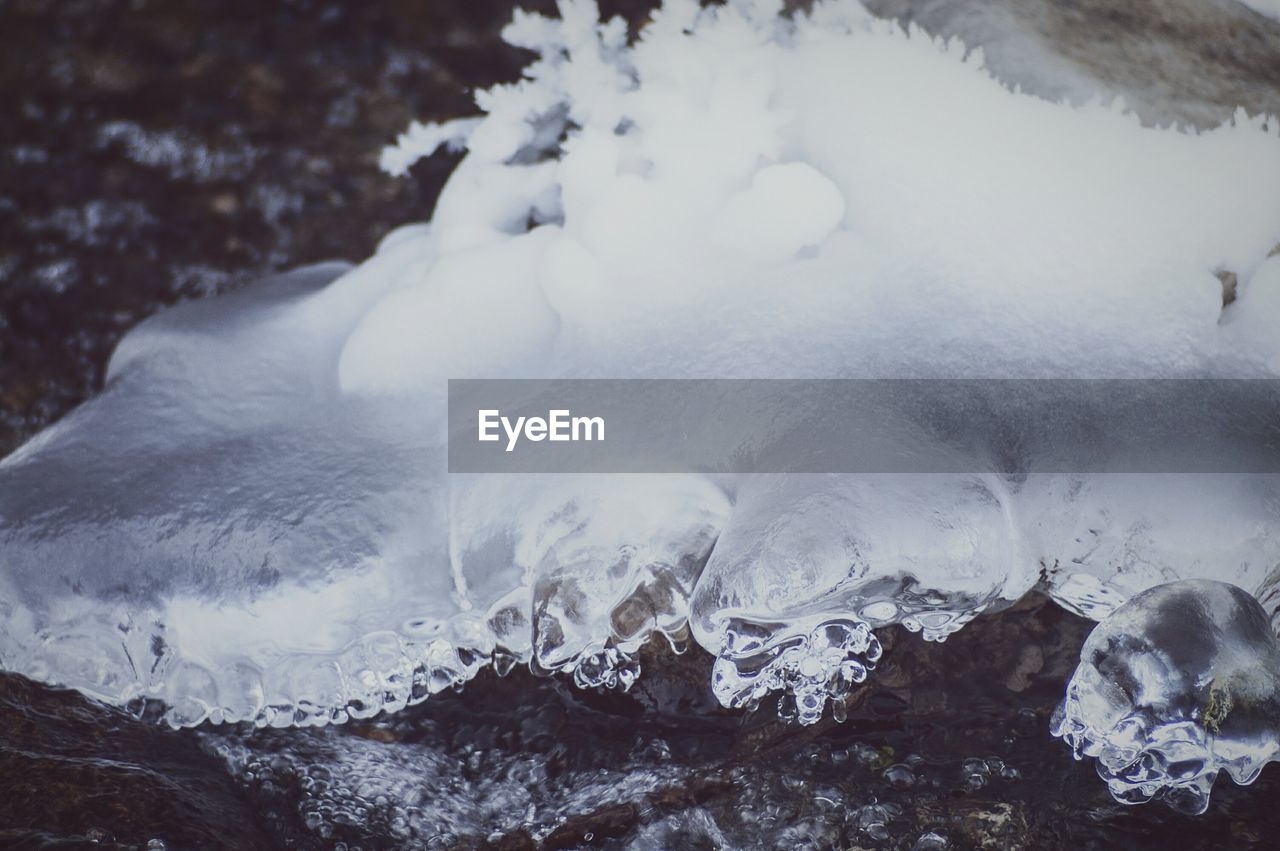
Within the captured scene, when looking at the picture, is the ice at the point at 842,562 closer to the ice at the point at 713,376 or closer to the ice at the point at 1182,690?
the ice at the point at 713,376

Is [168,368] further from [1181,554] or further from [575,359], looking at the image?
[1181,554]

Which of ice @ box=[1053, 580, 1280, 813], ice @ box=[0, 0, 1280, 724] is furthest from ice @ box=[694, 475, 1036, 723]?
ice @ box=[1053, 580, 1280, 813]

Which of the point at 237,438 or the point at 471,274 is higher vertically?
the point at 471,274

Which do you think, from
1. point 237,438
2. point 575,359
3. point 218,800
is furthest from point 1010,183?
point 218,800

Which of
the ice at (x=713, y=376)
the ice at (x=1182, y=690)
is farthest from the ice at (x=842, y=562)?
the ice at (x=1182, y=690)

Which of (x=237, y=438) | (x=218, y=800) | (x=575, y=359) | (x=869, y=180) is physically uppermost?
(x=869, y=180)

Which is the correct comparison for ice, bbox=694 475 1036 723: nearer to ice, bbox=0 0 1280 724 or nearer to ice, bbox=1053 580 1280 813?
ice, bbox=0 0 1280 724
